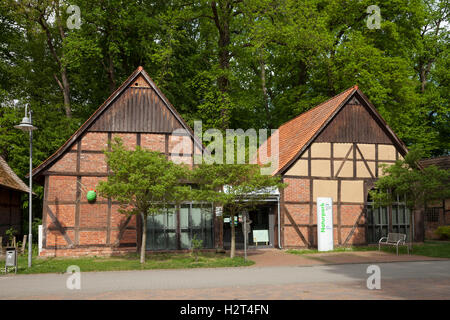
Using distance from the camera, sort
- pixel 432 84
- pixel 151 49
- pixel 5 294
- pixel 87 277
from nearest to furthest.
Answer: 1. pixel 5 294
2. pixel 87 277
3. pixel 151 49
4. pixel 432 84

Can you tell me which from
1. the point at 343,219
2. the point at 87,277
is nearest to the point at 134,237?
the point at 87,277

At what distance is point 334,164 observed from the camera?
71.2 feet

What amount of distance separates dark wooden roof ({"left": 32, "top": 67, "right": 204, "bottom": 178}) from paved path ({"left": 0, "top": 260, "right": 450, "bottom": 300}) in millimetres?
7671

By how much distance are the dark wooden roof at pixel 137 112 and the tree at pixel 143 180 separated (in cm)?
367

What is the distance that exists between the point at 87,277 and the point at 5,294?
9.47 ft

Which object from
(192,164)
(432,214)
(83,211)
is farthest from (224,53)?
(432,214)

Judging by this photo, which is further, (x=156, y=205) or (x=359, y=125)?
(x=359, y=125)

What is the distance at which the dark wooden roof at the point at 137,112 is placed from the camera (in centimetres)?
1911

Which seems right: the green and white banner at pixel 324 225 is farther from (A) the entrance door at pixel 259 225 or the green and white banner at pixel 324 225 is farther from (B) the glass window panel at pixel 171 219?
(B) the glass window panel at pixel 171 219

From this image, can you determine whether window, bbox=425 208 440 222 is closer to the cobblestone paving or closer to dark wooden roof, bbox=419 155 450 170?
dark wooden roof, bbox=419 155 450 170

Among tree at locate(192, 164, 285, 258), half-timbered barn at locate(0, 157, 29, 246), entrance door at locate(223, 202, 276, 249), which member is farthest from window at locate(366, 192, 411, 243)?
half-timbered barn at locate(0, 157, 29, 246)

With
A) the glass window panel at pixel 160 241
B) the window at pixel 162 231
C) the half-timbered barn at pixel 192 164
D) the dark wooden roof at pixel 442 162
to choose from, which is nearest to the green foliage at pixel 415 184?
the half-timbered barn at pixel 192 164

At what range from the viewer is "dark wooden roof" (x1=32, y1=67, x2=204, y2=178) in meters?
19.1
